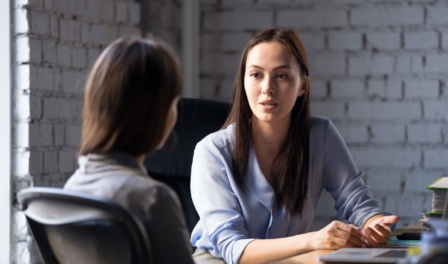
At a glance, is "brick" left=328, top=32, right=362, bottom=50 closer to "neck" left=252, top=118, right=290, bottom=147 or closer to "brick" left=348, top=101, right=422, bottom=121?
"brick" left=348, top=101, right=422, bottom=121

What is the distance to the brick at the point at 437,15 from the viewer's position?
344cm

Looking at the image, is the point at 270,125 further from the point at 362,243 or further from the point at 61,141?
the point at 61,141

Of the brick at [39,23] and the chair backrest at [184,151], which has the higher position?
the brick at [39,23]

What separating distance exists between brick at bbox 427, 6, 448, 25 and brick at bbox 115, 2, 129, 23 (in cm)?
120

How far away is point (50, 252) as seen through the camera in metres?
1.46

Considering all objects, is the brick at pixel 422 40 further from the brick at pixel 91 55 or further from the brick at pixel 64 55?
the brick at pixel 64 55

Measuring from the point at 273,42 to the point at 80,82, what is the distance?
104cm

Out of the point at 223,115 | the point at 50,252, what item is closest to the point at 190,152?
the point at 223,115

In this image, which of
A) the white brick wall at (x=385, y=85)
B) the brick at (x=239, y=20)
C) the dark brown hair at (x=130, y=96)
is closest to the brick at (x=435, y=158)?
the white brick wall at (x=385, y=85)

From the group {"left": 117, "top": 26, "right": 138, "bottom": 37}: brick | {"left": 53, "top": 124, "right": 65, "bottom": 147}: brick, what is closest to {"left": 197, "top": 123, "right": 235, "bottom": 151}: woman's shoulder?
{"left": 53, "top": 124, "right": 65, "bottom": 147}: brick

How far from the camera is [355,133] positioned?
3549mm

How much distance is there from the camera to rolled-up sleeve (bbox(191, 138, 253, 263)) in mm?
2091

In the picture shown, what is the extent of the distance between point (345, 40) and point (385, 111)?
13.1 inches

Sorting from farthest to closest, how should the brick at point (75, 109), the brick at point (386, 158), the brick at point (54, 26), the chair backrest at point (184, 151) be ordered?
the brick at point (386, 158)
the brick at point (75, 109)
the brick at point (54, 26)
the chair backrest at point (184, 151)
